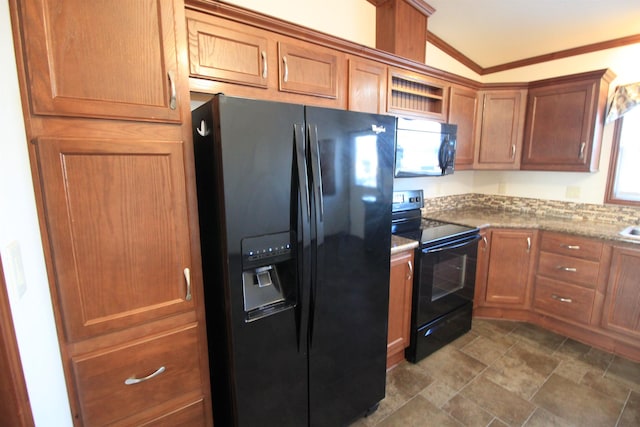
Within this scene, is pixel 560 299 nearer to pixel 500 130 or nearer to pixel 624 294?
pixel 624 294

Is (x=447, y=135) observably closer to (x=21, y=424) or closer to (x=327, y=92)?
(x=327, y=92)

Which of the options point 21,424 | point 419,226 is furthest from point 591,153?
point 21,424

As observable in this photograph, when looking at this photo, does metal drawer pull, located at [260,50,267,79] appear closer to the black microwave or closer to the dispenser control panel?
the dispenser control panel

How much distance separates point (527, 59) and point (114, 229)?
380 cm

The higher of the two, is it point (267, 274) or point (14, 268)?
point (14, 268)

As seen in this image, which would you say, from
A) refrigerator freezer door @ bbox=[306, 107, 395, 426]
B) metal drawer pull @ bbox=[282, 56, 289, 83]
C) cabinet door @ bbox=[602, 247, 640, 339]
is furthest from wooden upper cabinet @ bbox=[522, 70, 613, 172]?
metal drawer pull @ bbox=[282, 56, 289, 83]

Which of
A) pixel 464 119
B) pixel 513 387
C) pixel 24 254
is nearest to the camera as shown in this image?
pixel 24 254

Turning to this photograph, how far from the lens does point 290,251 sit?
1292mm

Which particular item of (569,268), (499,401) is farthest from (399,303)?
(569,268)

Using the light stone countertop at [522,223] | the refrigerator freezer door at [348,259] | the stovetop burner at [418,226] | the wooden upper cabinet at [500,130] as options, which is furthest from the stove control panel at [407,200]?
the refrigerator freezer door at [348,259]

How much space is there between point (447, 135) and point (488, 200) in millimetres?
1463

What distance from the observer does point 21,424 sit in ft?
2.31

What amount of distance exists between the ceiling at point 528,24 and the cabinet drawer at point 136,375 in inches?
111

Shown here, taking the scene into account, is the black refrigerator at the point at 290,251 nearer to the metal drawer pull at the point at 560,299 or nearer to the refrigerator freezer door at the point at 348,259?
the refrigerator freezer door at the point at 348,259
